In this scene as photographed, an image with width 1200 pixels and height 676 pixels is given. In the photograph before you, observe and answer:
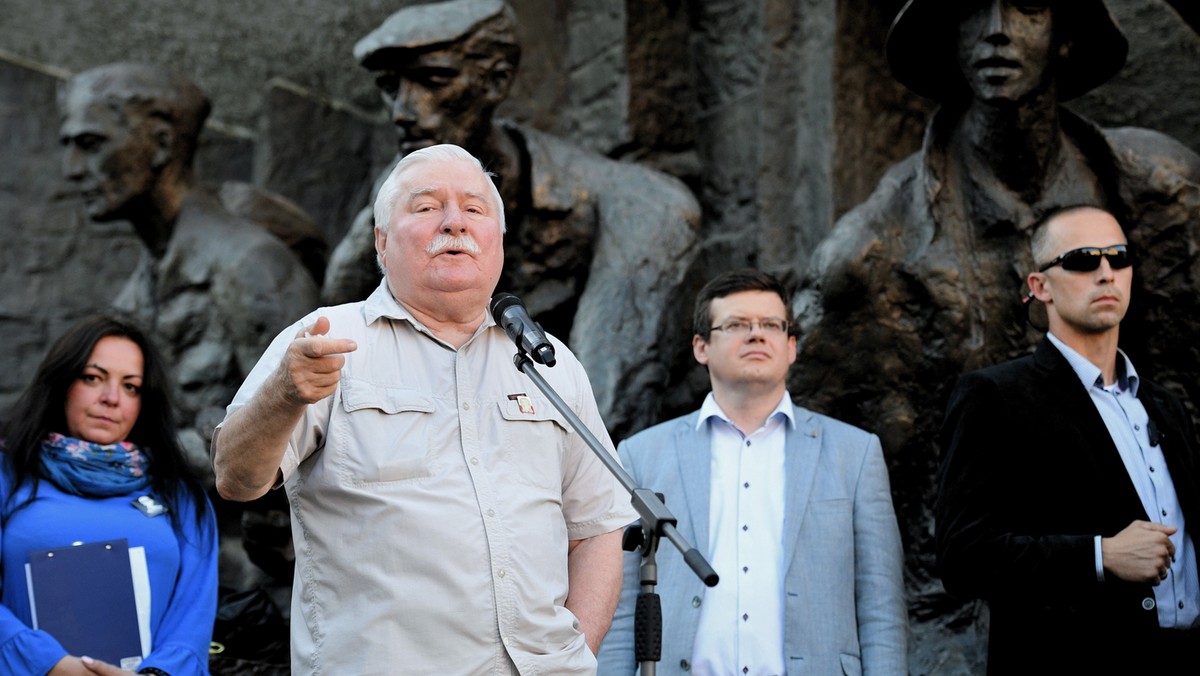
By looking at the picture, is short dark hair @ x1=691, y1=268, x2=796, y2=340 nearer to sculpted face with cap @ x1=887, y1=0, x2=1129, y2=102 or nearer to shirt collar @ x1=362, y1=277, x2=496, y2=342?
sculpted face with cap @ x1=887, y1=0, x2=1129, y2=102

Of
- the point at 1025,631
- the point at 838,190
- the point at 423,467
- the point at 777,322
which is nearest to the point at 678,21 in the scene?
the point at 838,190

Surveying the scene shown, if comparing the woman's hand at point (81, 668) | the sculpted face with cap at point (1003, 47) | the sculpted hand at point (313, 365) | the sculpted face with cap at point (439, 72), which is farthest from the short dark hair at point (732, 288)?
the sculpted hand at point (313, 365)

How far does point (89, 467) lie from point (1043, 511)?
2402 millimetres

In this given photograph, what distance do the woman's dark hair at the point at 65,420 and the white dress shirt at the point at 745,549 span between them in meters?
1.42

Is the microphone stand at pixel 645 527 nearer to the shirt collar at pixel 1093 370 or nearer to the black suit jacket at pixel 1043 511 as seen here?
the black suit jacket at pixel 1043 511

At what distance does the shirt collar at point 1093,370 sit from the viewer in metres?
3.92

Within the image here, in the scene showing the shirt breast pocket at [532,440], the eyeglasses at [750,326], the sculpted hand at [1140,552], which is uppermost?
the eyeglasses at [750,326]

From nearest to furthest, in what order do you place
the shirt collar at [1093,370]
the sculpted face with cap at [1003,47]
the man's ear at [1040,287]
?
the shirt collar at [1093,370] → the man's ear at [1040,287] → the sculpted face with cap at [1003,47]

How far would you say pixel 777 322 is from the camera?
4.40 meters

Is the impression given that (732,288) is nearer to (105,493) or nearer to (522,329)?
(522,329)

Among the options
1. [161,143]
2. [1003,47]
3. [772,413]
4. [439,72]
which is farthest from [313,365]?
[161,143]

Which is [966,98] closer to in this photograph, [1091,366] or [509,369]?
[1091,366]

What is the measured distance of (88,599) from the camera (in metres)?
4.14

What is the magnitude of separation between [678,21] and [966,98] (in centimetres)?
227
